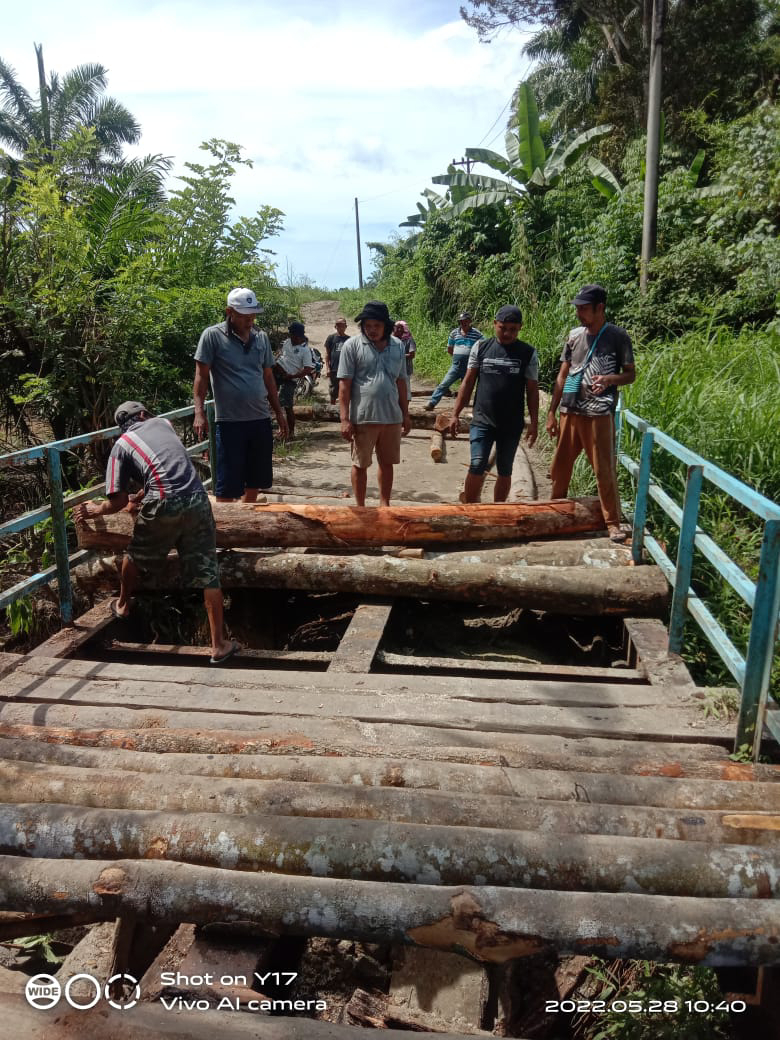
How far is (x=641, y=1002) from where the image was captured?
92.7 inches

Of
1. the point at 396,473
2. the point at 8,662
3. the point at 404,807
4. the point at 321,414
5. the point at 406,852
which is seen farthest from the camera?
the point at 321,414

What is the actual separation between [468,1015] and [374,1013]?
31cm

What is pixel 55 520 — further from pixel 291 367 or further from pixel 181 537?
pixel 291 367

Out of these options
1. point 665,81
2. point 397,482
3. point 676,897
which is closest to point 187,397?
point 397,482

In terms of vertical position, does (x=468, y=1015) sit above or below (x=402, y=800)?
below

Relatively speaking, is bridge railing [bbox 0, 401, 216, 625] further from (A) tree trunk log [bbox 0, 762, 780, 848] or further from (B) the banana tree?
(B) the banana tree

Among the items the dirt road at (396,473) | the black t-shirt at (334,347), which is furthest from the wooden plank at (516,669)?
the black t-shirt at (334,347)

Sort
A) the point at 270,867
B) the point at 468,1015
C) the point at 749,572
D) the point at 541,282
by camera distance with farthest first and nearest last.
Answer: the point at 541,282
the point at 749,572
the point at 468,1015
the point at 270,867

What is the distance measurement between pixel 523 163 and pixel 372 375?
13.4 meters

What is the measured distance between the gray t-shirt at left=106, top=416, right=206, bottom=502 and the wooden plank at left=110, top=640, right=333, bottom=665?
0.91 meters

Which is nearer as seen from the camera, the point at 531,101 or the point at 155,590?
the point at 155,590

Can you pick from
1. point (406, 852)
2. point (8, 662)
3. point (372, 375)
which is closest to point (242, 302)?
point (372, 375)

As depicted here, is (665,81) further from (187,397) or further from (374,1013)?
(374,1013)

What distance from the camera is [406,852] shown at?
6.86ft
